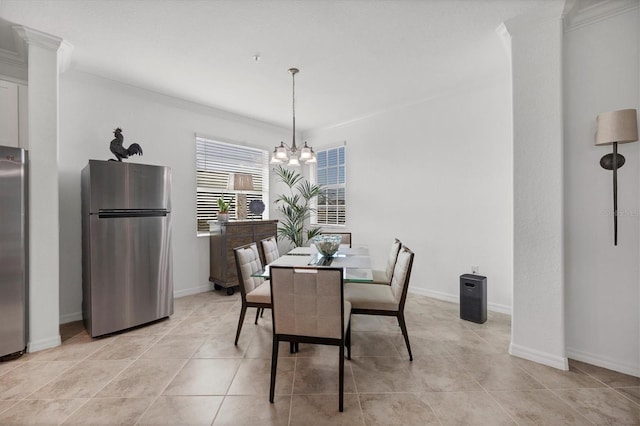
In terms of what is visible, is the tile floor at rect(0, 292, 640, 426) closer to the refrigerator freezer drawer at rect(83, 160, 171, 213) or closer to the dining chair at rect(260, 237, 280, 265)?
the dining chair at rect(260, 237, 280, 265)

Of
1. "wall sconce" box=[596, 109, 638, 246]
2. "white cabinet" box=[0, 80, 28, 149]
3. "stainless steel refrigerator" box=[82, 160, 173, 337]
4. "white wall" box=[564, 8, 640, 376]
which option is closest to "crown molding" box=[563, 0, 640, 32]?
"white wall" box=[564, 8, 640, 376]

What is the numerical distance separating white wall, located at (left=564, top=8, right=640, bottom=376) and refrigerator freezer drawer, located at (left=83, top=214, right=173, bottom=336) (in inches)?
150

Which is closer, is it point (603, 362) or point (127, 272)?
point (603, 362)

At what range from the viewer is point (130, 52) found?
2711 millimetres

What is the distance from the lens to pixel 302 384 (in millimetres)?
1952

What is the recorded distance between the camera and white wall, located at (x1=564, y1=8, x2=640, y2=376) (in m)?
2.02

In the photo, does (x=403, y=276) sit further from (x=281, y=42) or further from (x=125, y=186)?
(x=125, y=186)

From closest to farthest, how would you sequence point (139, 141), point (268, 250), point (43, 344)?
point (43, 344) → point (268, 250) → point (139, 141)

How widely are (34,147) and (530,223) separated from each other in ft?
13.9

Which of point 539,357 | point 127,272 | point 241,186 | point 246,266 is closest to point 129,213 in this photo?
point 127,272

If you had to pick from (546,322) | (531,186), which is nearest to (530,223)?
(531,186)

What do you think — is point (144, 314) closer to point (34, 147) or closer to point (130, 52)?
point (34, 147)

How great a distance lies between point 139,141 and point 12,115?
3.63 ft

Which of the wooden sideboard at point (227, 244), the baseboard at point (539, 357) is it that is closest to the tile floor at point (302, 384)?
the baseboard at point (539, 357)
